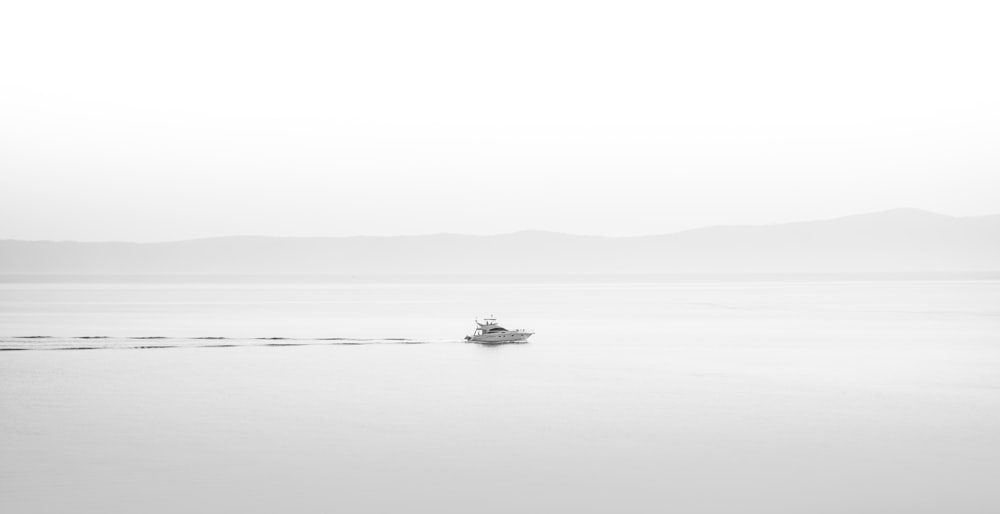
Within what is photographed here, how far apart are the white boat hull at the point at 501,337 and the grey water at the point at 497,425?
3.32 ft

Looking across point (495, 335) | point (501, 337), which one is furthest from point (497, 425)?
point (501, 337)

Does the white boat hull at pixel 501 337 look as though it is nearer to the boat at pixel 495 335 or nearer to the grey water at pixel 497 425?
the boat at pixel 495 335

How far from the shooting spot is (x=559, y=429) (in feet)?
86.1

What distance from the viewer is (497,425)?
27.3 m

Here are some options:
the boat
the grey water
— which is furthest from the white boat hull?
the grey water

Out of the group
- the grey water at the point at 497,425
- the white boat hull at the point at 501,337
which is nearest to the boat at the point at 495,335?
the white boat hull at the point at 501,337

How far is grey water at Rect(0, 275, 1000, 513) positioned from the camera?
1936 centimetres

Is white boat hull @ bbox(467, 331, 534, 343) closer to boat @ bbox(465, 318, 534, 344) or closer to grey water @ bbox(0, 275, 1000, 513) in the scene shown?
boat @ bbox(465, 318, 534, 344)

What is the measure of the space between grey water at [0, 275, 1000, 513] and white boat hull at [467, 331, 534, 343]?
3.32 ft

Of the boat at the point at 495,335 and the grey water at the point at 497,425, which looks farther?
the boat at the point at 495,335

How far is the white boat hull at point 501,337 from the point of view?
175 ft

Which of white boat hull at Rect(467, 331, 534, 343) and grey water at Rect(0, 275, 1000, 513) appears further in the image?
white boat hull at Rect(467, 331, 534, 343)

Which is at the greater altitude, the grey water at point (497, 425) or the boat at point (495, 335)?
the boat at point (495, 335)

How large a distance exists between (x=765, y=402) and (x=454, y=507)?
16.2 m
